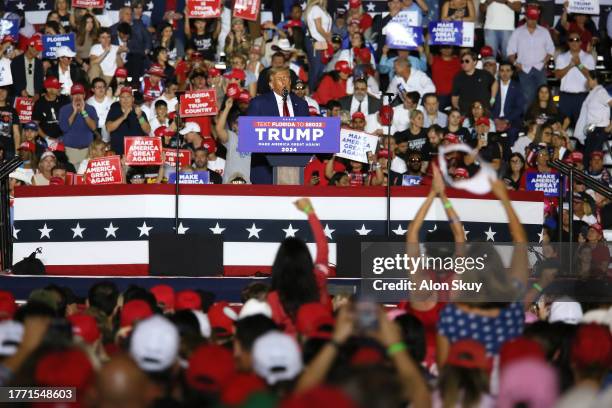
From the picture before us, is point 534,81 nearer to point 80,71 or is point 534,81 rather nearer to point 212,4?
point 212,4

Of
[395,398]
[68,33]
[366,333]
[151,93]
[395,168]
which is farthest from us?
[68,33]

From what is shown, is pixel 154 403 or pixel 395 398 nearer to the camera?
pixel 395 398

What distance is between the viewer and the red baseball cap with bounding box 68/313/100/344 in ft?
27.6

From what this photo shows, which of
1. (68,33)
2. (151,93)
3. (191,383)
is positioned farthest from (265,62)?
(191,383)

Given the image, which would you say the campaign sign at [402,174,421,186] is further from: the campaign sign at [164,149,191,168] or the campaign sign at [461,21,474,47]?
the campaign sign at [461,21,474,47]

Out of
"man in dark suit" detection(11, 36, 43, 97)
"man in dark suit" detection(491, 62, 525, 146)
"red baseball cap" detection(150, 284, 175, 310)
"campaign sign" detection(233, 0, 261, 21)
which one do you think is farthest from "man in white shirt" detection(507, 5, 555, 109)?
"red baseball cap" detection(150, 284, 175, 310)

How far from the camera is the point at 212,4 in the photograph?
19984 mm

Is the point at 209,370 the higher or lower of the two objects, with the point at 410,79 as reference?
lower

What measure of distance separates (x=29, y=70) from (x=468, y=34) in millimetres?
6623

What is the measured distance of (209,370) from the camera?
22.1 ft

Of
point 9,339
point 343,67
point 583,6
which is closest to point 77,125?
point 343,67

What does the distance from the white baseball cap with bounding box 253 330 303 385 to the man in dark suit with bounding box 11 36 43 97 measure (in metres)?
13.8

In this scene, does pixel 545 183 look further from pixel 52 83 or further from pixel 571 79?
pixel 52 83

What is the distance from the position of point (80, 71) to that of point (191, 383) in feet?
44.0
